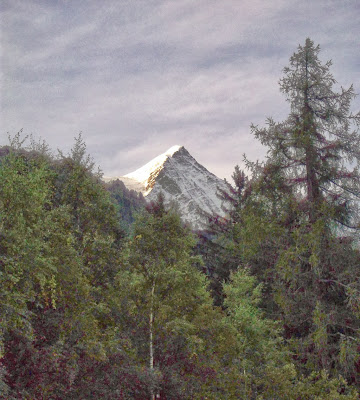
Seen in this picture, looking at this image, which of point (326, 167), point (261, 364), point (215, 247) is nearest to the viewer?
point (326, 167)

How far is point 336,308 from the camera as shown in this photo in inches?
568

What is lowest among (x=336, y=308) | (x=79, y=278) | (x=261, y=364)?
(x=261, y=364)

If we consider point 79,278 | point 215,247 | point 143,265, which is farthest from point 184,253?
point 215,247

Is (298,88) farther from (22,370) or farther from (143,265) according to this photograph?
(22,370)

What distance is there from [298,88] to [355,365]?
32.4 ft

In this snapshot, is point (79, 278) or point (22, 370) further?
point (79, 278)

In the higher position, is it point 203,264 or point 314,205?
point 314,205

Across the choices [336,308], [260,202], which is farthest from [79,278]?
[336,308]

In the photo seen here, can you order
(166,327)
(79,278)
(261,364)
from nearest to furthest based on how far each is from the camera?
(79,278) → (166,327) → (261,364)

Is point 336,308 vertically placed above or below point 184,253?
below

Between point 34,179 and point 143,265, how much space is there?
479 centimetres

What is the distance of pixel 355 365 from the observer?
46.8 ft

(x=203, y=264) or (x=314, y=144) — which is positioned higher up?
(x=314, y=144)

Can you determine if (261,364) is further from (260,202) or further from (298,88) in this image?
(298,88)
